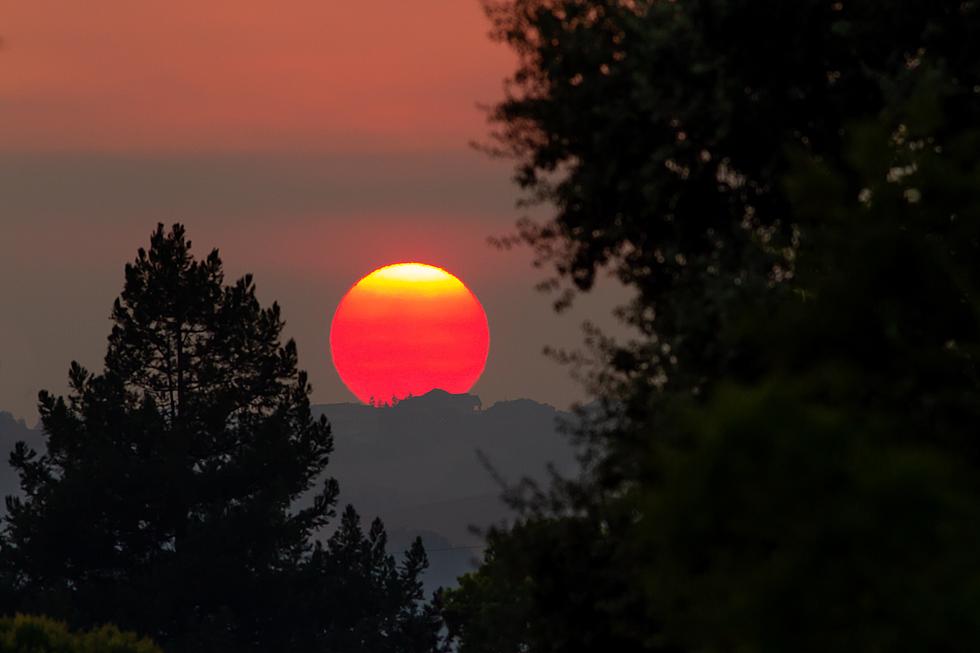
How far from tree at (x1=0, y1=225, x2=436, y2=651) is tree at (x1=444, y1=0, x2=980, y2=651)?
3617 cm

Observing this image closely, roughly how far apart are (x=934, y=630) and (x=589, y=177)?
13349mm

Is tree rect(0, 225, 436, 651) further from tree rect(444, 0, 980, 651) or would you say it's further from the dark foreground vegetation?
tree rect(444, 0, 980, 651)

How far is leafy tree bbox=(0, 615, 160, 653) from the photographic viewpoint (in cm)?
3900

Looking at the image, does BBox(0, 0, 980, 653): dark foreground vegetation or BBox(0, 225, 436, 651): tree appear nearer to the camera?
BBox(0, 0, 980, 653): dark foreground vegetation

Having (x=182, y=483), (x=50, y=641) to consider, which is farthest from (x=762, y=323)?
(x=182, y=483)

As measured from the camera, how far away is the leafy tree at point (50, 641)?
39000 millimetres

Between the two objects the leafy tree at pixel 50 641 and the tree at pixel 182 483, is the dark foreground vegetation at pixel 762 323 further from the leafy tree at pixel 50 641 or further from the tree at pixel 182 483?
the tree at pixel 182 483

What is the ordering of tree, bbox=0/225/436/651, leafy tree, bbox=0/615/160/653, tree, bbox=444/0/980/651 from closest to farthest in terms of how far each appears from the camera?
tree, bbox=444/0/980/651 → leafy tree, bbox=0/615/160/653 → tree, bbox=0/225/436/651

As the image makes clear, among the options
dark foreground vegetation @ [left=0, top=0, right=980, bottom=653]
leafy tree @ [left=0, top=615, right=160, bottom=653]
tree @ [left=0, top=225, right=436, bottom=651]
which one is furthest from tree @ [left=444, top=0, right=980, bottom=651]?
tree @ [left=0, top=225, right=436, bottom=651]

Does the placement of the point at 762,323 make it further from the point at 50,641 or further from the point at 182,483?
the point at 182,483

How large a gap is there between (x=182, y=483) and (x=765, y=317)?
48.8m

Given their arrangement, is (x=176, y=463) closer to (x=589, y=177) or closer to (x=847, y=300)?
(x=589, y=177)

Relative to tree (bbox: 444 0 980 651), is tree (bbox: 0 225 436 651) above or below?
above

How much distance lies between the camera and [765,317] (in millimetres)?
17641
